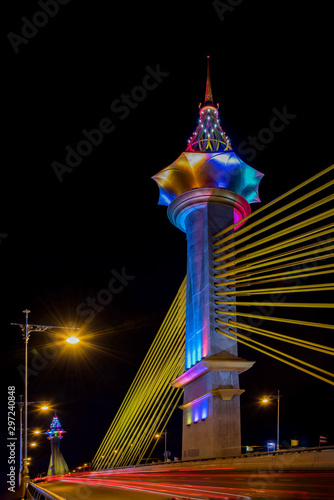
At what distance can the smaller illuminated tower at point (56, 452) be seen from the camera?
6500 cm

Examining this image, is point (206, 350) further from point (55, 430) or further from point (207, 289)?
point (55, 430)

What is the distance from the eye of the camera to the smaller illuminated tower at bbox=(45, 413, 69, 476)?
2559 inches

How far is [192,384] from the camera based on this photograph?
2333 cm

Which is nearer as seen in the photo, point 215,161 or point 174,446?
point 215,161

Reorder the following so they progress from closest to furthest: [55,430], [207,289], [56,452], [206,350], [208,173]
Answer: [206,350] < [207,289] < [208,173] < [56,452] < [55,430]

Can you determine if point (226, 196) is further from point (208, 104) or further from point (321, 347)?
point (321, 347)

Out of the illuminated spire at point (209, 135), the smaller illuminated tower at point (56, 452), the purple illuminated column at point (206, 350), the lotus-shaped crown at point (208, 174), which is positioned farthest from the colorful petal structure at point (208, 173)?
the smaller illuminated tower at point (56, 452)

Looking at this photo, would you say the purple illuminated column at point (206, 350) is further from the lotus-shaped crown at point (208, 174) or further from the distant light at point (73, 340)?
the distant light at point (73, 340)

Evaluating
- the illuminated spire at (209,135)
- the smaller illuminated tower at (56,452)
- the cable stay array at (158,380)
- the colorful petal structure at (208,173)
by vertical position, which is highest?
the illuminated spire at (209,135)

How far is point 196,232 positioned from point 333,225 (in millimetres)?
12279

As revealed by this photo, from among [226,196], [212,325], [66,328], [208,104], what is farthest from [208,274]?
[208,104]

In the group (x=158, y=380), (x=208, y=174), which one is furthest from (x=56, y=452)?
(x=208, y=174)

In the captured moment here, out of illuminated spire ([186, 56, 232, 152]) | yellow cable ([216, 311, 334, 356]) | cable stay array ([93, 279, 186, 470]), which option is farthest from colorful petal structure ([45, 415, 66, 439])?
yellow cable ([216, 311, 334, 356])

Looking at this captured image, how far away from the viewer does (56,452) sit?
67500mm
